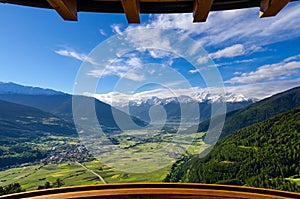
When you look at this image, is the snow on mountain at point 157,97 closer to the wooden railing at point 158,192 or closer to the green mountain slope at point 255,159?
the wooden railing at point 158,192

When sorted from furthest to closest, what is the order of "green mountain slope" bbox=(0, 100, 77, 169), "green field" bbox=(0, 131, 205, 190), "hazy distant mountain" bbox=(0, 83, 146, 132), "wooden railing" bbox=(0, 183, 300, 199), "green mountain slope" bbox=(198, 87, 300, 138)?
"hazy distant mountain" bbox=(0, 83, 146, 132) → "green mountain slope" bbox=(0, 100, 77, 169) → "green mountain slope" bbox=(198, 87, 300, 138) → "green field" bbox=(0, 131, 205, 190) → "wooden railing" bbox=(0, 183, 300, 199)

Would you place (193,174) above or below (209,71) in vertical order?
below

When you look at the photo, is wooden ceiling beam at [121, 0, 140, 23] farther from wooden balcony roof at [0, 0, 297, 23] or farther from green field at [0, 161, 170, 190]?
green field at [0, 161, 170, 190]

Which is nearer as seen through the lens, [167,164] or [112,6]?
[112,6]

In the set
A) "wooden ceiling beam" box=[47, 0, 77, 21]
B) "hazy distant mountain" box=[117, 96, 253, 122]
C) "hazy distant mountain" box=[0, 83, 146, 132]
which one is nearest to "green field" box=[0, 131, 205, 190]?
"hazy distant mountain" box=[117, 96, 253, 122]

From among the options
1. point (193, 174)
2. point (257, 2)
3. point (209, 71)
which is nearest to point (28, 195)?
point (257, 2)

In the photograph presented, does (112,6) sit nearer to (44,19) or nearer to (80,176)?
(80,176)
